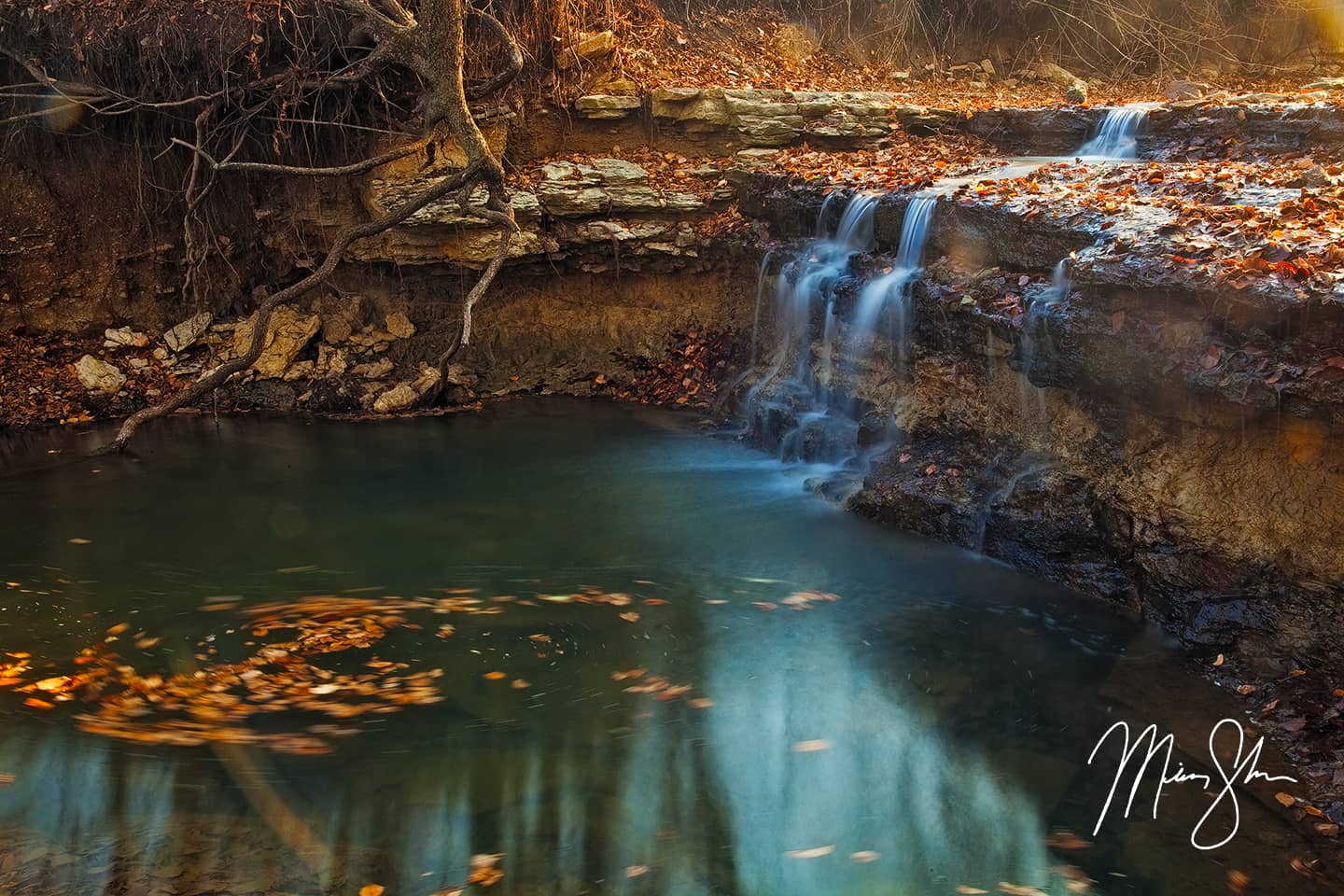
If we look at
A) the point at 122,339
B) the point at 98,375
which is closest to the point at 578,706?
the point at 98,375

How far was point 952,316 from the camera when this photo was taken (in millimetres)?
8211

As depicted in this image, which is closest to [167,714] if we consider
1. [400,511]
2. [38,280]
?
[400,511]

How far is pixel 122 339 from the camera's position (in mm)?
11680

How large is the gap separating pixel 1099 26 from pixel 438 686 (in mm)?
15443

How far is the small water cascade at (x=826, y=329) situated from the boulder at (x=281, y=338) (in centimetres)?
560

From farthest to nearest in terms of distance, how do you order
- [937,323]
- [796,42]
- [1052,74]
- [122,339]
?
[1052,74], [796,42], [122,339], [937,323]

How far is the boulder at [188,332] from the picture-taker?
1171 cm

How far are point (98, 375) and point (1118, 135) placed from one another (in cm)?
1232

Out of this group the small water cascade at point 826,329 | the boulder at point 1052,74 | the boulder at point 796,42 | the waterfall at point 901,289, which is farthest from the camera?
the boulder at point 1052,74

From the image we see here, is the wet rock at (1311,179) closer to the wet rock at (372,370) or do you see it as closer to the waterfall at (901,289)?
the waterfall at (901,289)

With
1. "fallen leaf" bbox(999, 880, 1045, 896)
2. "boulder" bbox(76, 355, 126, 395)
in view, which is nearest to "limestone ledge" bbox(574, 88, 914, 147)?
"boulder" bbox(76, 355, 126, 395)

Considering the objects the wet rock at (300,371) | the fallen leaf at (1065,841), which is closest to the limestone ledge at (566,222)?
the wet rock at (300,371)

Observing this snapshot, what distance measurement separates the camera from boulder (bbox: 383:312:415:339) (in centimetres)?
1202

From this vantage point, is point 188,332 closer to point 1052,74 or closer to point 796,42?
point 796,42
